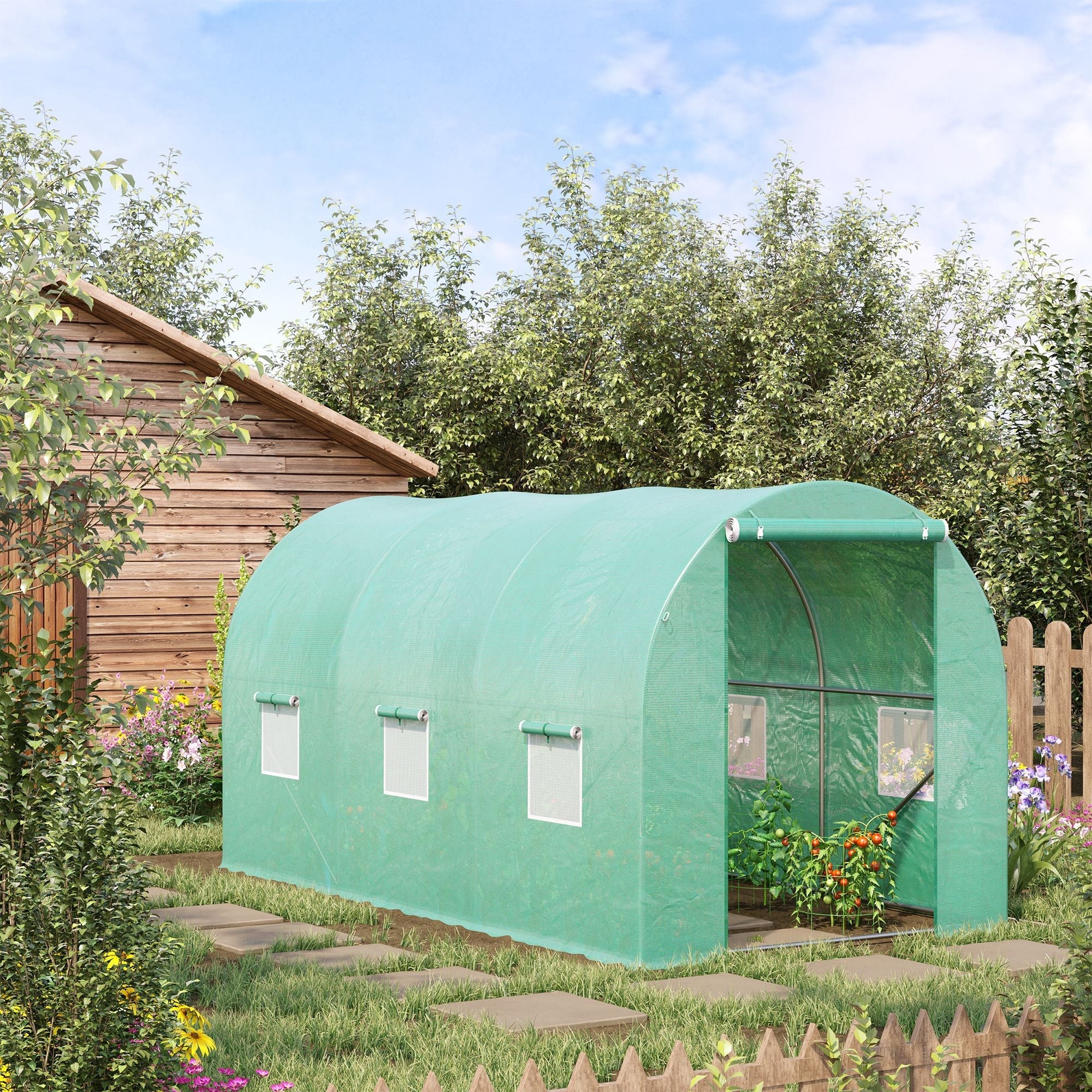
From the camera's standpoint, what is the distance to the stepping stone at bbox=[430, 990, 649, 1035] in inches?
253

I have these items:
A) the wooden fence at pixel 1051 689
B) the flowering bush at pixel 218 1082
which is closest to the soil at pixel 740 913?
the wooden fence at pixel 1051 689

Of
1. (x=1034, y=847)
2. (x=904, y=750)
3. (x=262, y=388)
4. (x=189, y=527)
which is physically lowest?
(x=1034, y=847)

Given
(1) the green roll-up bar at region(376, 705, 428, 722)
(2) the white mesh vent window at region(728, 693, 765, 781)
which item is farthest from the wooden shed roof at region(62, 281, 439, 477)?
(2) the white mesh vent window at region(728, 693, 765, 781)

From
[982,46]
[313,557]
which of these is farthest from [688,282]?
[313,557]

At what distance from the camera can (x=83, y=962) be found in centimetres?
456

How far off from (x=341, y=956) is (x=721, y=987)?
2.22m

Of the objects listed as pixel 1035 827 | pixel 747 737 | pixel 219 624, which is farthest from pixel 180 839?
pixel 1035 827

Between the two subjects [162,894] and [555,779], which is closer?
[555,779]

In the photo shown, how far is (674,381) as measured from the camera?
22500mm

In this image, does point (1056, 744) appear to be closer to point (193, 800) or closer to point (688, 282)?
point (193, 800)

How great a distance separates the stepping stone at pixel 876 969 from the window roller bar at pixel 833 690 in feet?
6.99

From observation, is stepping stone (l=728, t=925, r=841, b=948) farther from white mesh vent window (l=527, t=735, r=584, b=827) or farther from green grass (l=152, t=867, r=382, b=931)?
green grass (l=152, t=867, r=382, b=931)

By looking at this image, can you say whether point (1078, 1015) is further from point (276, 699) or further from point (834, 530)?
point (276, 699)

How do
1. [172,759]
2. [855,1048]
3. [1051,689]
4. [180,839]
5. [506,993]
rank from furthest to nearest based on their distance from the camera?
[172,759], [180,839], [1051,689], [506,993], [855,1048]
